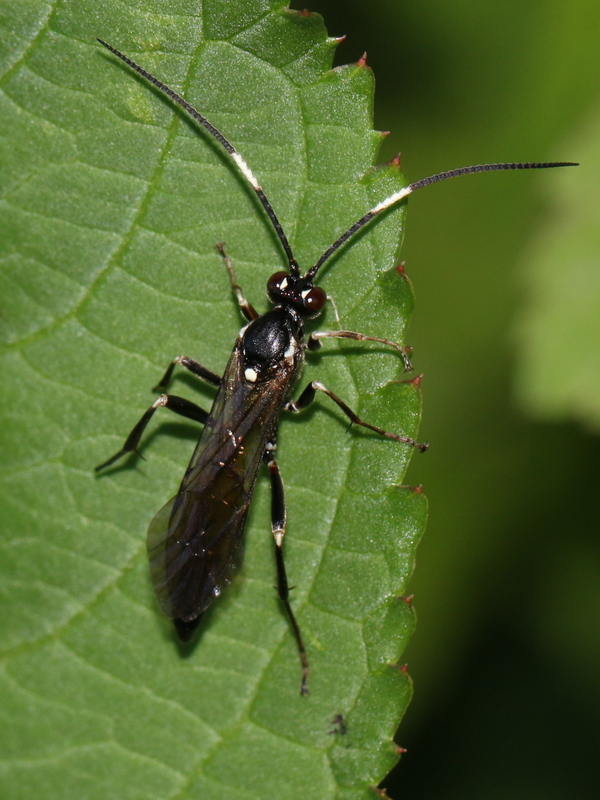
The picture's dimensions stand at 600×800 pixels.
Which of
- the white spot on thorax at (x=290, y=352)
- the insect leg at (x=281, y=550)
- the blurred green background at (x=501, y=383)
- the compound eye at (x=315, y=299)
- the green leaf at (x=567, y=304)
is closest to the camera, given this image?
the insect leg at (x=281, y=550)

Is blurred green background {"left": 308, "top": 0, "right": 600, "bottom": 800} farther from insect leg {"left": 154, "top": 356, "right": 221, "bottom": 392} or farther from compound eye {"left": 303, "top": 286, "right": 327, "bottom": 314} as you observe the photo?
insect leg {"left": 154, "top": 356, "right": 221, "bottom": 392}

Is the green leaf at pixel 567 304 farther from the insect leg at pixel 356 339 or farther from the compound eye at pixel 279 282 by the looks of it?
the compound eye at pixel 279 282

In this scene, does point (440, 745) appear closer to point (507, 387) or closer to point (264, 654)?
point (264, 654)

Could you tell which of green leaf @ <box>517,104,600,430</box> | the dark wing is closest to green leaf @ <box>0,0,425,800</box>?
the dark wing

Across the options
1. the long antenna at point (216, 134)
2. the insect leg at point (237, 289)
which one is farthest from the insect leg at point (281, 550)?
the long antenna at point (216, 134)

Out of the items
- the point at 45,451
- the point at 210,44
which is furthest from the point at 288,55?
the point at 45,451

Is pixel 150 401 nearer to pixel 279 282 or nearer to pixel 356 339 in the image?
pixel 279 282

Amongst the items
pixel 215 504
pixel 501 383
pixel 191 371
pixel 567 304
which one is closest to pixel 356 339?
pixel 191 371
